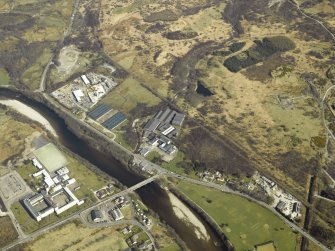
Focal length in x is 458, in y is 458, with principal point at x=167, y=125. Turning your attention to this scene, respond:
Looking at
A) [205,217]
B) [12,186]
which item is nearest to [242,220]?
[205,217]

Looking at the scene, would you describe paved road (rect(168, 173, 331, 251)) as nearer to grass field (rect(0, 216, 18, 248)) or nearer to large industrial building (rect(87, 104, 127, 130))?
large industrial building (rect(87, 104, 127, 130))

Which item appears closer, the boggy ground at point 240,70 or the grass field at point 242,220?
the grass field at point 242,220

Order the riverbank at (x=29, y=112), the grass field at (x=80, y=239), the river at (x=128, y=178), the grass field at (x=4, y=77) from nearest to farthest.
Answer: the grass field at (x=80, y=239) → the river at (x=128, y=178) → the riverbank at (x=29, y=112) → the grass field at (x=4, y=77)

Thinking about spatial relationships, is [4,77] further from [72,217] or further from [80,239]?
[80,239]

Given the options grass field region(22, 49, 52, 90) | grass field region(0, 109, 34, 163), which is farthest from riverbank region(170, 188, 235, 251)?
grass field region(22, 49, 52, 90)

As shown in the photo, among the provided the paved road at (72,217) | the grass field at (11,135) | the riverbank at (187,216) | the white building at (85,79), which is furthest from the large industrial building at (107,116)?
the riverbank at (187,216)

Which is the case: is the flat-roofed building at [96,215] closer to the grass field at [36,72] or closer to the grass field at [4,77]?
the grass field at [36,72]

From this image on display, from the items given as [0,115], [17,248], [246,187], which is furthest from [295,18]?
[17,248]
